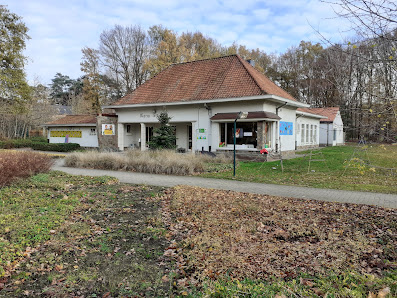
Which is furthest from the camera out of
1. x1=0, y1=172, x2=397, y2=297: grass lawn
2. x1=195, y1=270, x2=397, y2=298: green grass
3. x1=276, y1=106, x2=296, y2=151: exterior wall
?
x1=276, y1=106, x2=296, y2=151: exterior wall

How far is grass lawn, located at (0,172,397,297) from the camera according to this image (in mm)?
3379

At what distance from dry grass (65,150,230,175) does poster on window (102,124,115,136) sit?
26.2 feet

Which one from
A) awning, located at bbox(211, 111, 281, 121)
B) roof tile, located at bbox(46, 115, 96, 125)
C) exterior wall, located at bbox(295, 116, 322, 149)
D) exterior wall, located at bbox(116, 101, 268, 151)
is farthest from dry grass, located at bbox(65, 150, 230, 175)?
exterior wall, located at bbox(295, 116, 322, 149)

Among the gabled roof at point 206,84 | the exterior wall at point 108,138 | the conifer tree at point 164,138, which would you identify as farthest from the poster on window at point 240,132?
the exterior wall at point 108,138

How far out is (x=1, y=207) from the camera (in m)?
5.89

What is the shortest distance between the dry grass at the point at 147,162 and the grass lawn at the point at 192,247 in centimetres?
517

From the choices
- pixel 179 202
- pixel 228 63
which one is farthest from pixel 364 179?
pixel 228 63

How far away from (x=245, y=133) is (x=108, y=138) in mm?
11553

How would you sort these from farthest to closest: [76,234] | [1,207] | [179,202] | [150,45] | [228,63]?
[150,45]
[228,63]
[179,202]
[1,207]
[76,234]

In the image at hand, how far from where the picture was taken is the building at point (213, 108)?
1741 cm

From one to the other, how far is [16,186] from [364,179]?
37.9ft

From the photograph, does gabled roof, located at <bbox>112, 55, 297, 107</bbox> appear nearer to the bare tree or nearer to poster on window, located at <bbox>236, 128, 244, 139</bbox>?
poster on window, located at <bbox>236, 128, 244, 139</bbox>

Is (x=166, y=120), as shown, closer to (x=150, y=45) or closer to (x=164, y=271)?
(x=164, y=271)

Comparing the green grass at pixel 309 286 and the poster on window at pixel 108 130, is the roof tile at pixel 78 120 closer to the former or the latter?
the poster on window at pixel 108 130
